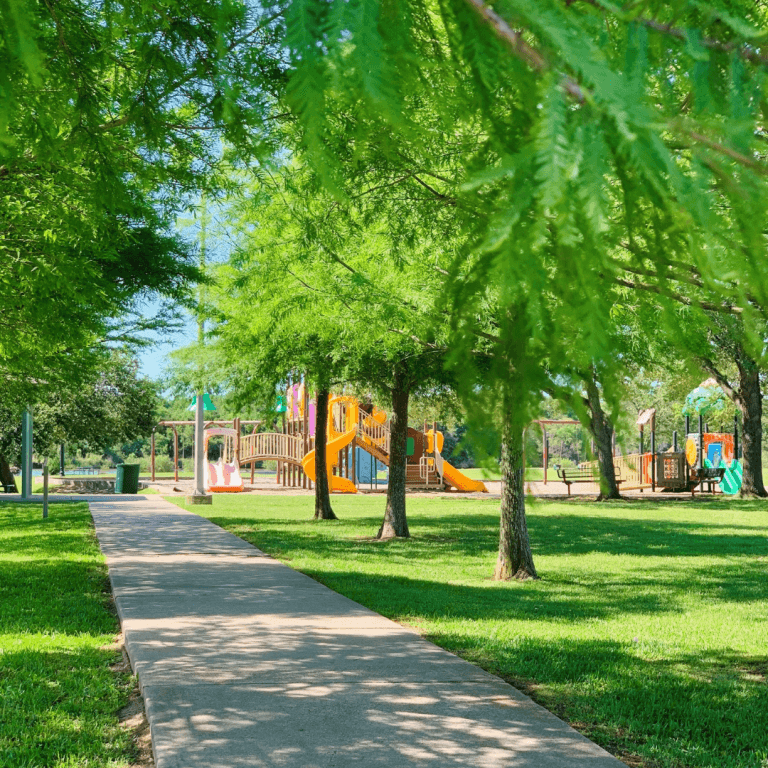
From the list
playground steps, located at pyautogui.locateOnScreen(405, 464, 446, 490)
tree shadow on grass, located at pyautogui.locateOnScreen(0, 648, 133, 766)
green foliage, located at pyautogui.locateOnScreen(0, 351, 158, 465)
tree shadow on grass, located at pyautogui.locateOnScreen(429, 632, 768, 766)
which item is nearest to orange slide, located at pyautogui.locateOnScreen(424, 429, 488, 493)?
playground steps, located at pyautogui.locateOnScreen(405, 464, 446, 490)

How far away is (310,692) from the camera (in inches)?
215

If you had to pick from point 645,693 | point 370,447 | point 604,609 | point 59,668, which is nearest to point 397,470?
point 604,609

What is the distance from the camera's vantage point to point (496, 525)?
20.0 m

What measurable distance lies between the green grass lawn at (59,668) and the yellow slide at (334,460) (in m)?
18.5

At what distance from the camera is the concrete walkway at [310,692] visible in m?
4.38

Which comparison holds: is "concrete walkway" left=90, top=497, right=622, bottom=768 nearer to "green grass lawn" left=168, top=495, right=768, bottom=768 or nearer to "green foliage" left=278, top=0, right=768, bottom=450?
"green grass lawn" left=168, top=495, right=768, bottom=768

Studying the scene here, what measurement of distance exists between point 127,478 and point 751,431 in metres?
22.0

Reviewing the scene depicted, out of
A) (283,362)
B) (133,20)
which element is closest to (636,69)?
(133,20)

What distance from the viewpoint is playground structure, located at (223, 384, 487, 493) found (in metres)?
32.2

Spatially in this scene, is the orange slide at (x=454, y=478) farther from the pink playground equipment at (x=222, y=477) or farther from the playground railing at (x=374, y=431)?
the pink playground equipment at (x=222, y=477)

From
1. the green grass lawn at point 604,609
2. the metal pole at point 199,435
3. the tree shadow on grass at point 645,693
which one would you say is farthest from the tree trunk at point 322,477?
the tree shadow on grass at point 645,693

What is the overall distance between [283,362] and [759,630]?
913 cm

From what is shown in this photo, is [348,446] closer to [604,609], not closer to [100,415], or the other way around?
[100,415]

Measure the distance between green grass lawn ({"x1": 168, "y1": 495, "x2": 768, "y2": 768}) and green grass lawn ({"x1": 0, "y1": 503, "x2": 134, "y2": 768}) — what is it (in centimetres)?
266
